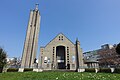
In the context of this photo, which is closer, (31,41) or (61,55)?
(31,41)

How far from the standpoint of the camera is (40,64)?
45.0 m

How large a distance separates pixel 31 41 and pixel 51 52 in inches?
Answer: 310

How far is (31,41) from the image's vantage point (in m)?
47.3

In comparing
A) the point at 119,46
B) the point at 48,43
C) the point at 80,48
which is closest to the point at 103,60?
the point at 80,48

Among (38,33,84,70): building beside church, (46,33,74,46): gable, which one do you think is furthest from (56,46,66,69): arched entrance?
(46,33,74,46): gable

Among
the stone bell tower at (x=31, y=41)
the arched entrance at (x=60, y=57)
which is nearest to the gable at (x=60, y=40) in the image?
the arched entrance at (x=60, y=57)

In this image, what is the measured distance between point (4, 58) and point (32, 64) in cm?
2112

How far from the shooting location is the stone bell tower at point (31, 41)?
44.8 m

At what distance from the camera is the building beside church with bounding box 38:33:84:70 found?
46.2 meters

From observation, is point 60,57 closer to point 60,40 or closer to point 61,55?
point 61,55

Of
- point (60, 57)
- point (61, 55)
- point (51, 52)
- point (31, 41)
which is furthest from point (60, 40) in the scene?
point (31, 41)

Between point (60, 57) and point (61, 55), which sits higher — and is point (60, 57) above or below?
below

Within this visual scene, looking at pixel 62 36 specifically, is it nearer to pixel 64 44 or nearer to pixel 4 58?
pixel 64 44

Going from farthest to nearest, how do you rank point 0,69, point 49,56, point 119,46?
1. point 49,56
2. point 119,46
3. point 0,69
